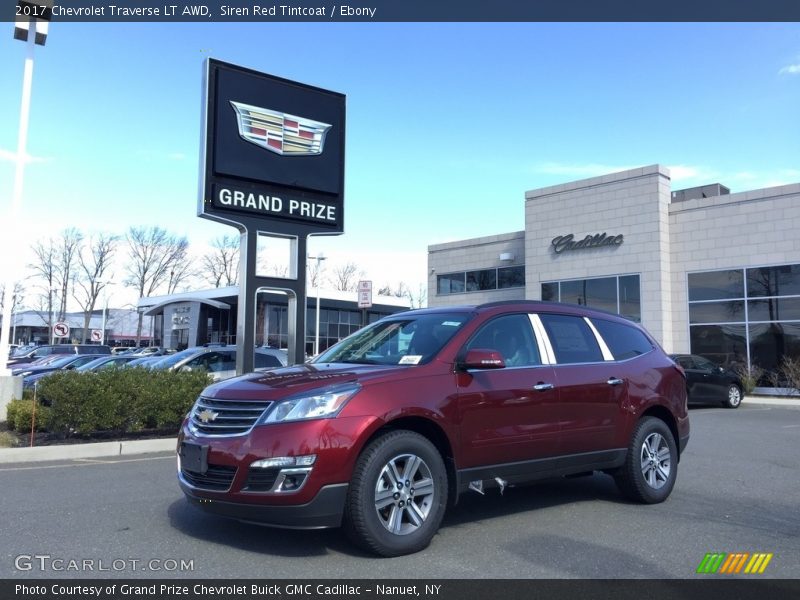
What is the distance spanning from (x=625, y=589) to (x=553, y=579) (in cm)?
44

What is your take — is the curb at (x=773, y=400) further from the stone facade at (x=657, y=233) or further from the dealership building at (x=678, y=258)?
the stone facade at (x=657, y=233)

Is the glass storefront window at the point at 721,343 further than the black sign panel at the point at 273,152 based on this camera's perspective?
Yes

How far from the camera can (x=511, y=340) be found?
5703 millimetres

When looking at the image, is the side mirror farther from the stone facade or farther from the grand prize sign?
the stone facade

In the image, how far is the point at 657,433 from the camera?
6512 millimetres

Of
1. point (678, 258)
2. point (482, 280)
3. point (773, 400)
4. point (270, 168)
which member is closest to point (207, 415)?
point (270, 168)

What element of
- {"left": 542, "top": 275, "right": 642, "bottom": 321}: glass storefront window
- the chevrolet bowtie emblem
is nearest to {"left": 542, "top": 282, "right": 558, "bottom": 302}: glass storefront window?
{"left": 542, "top": 275, "right": 642, "bottom": 321}: glass storefront window

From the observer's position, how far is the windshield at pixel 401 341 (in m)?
5.31

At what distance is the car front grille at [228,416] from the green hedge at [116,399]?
6338 mm

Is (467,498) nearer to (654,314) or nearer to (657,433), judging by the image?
(657,433)

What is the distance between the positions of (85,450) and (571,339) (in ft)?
23.9

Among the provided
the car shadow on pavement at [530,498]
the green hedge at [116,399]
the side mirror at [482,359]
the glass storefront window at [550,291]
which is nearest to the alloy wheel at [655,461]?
the car shadow on pavement at [530,498]

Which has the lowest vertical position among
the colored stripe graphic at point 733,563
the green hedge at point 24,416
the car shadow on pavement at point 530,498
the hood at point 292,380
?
the car shadow on pavement at point 530,498

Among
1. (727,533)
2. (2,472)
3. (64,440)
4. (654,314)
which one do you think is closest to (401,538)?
(727,533)
